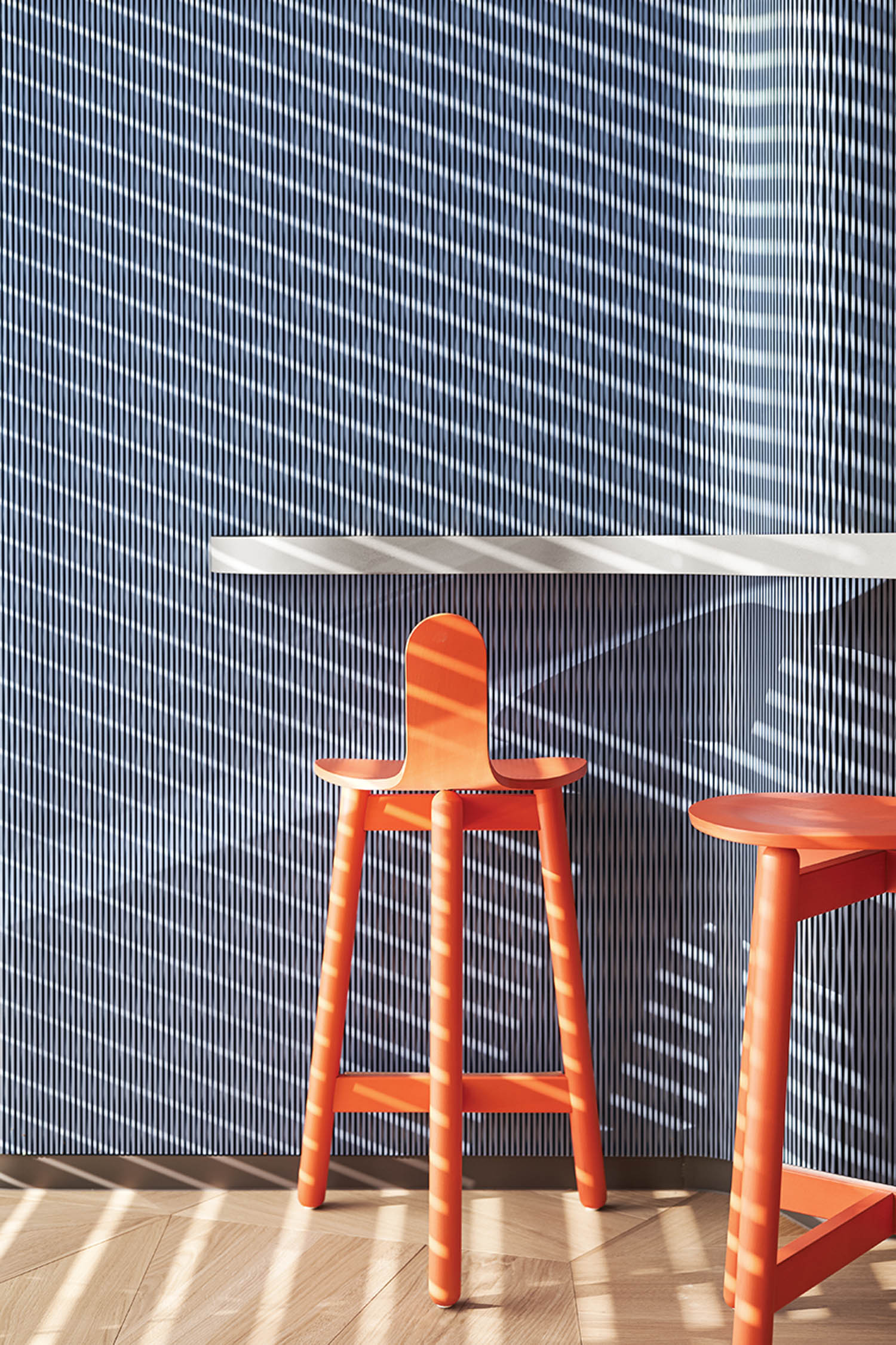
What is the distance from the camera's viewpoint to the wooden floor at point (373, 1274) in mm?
1430

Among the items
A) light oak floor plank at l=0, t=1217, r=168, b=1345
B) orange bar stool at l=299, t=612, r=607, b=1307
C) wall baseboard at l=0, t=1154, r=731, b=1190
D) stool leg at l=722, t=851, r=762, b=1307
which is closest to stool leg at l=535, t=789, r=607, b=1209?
orange bar stool at l=299, t=612, r=607, b=1307

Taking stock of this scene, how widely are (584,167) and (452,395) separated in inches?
16.4

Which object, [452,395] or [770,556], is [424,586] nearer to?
[452,395]

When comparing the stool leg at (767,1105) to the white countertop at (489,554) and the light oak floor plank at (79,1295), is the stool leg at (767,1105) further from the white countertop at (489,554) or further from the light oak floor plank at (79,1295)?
the light oak floor plank at (79,1295)

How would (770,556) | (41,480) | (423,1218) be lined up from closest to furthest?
(770,556)
(423,1218)
(41,480)

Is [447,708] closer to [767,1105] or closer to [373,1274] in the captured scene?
[767,1105]

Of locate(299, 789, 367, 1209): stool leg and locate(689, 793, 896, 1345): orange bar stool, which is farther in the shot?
locate(299, 789, 367, 1209): stool leg

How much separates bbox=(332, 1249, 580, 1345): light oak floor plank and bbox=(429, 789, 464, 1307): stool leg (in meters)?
0.04

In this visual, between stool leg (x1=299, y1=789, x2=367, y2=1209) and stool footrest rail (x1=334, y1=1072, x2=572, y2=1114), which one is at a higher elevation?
stool leg (x1=299, y1=789, x2=367, y2=1209)

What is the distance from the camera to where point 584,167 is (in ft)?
5.90

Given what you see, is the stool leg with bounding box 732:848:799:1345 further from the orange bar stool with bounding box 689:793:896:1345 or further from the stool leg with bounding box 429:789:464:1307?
the stool leg with bounding box 429:789:464:1307

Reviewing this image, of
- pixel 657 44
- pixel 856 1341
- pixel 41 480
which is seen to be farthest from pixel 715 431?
pixel 856 1341

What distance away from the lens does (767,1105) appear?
3.94 feet

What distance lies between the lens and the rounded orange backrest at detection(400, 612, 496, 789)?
1459mm
